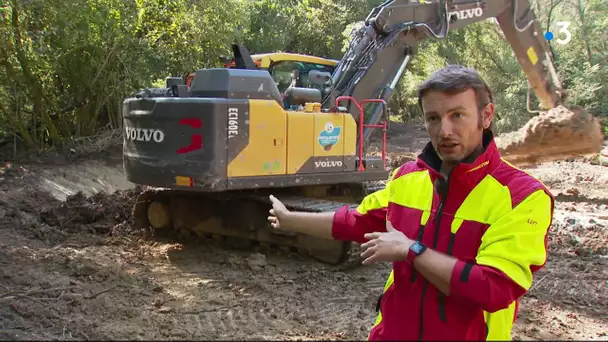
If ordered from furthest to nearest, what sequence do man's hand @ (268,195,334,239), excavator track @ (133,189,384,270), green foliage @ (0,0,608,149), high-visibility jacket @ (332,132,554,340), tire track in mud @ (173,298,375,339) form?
1. green foliage @ (0,0,608,149)
2. excavator track @ (133,189,384,270)
3. tire track in mud @ (173,298,375,339)
4. man's hand @ (268,195,334,239)
5. high-visibility jacket @ (332,132,554,340)

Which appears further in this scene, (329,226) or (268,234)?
(268,234)

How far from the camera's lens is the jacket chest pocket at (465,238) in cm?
190

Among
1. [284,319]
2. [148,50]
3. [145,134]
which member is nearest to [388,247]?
[284,319]

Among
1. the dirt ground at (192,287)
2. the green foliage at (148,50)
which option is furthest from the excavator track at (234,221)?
the green foliage at (148,50)

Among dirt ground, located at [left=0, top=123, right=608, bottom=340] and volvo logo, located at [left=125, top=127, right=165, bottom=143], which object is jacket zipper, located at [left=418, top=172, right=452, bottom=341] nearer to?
dirt ground, located at [left=0, top=123, right=608, bottom=340]

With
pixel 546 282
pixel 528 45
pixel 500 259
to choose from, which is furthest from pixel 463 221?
pixel 528 45

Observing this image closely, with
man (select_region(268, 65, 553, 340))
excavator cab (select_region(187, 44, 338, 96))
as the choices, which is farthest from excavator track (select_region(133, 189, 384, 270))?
man (select_region(268, 65, 553, 340))

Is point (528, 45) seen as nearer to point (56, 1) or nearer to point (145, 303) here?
point (145, 303)

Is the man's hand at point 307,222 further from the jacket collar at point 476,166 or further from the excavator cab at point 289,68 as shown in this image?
the excavator cab at point 289,68

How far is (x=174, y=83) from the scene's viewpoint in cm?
637

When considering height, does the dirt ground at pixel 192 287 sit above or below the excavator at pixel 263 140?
below

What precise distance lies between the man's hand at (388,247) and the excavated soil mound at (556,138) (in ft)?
22.4

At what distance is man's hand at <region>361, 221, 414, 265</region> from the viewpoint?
71.3 inches

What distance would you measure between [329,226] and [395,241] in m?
0.56
